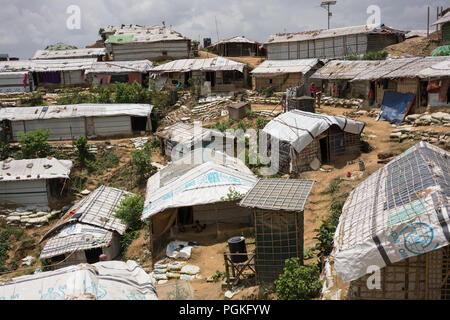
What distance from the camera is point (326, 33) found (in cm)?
3297

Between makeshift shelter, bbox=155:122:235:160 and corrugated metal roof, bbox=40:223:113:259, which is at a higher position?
makeshift shelter, bbox=155:122:235:160

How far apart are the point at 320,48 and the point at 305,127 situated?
62.7 ft

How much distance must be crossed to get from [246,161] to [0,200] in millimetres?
11519

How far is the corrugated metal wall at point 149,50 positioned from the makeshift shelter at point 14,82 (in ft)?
27.4

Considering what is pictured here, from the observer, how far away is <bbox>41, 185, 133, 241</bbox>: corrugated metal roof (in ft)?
48.5

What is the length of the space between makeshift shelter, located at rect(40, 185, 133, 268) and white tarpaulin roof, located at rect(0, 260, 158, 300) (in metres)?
6.59

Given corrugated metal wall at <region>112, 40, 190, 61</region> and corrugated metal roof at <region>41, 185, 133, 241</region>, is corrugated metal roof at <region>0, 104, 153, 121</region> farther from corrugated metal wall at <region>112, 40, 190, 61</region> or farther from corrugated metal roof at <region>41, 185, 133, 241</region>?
corrugated metal wall at <region>112, 40, 190, 61</region>

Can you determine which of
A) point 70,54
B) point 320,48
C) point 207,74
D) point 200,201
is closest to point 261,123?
point 200,201

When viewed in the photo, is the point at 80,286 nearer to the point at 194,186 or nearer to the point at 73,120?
the point at 194,186

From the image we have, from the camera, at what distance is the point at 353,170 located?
15695 mm

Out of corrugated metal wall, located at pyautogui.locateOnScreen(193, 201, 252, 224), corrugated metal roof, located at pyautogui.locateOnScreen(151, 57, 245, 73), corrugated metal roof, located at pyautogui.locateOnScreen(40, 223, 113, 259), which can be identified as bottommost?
corrugated metal roof, located at pyautogui.locateOnScreen(40, 223, 113, 259)

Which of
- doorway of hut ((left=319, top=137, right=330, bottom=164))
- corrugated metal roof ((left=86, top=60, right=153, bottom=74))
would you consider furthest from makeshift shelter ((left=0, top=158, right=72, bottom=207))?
corrugated metal roof ((left=86, top=60, right=153, bottom=74))
